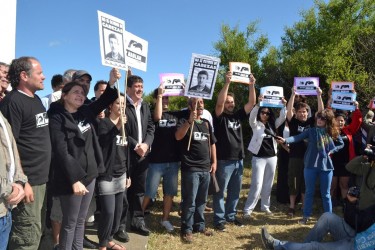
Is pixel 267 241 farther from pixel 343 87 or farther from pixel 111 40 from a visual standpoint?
pixel 343 87

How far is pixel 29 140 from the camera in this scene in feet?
10.3

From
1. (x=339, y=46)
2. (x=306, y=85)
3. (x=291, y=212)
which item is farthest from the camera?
(x=339, y=46)

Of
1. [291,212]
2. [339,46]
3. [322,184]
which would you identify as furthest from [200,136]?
[339,46]

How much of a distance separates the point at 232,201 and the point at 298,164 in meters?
1.70

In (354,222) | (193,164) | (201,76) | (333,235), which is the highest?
(201,76)

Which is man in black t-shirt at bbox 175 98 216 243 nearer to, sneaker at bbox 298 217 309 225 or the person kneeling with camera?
the person kneeling with camera

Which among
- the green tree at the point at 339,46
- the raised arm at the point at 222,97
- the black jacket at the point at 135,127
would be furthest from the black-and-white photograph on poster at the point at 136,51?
the green tree at the point at 339,46

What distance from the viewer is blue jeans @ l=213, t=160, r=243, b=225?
5512 mm

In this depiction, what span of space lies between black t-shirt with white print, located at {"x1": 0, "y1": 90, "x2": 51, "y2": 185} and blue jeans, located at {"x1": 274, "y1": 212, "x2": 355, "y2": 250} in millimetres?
3230

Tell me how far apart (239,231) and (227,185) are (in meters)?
0.78

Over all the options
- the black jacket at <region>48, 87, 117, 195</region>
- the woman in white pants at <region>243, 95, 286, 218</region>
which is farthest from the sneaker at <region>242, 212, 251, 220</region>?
the black jacket at <region>48, 87, 117, 195</region>

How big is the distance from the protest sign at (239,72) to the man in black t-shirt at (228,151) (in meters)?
0.14

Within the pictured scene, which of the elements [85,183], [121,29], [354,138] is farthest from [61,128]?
[354,138]

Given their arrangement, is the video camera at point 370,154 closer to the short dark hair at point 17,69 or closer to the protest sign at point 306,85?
the protest sign at point 306,85
